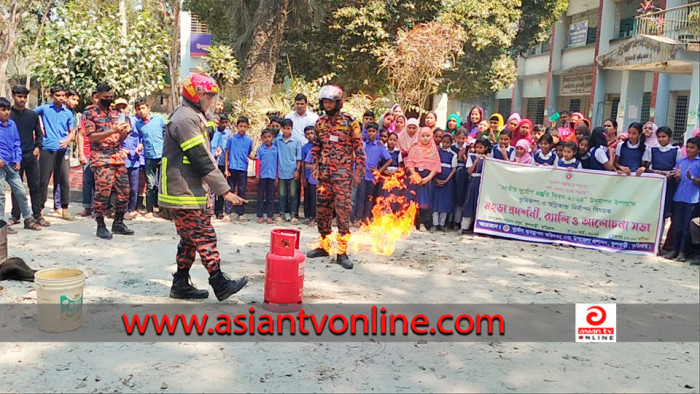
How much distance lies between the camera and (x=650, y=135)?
8617 mm

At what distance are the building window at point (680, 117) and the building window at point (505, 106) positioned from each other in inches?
542

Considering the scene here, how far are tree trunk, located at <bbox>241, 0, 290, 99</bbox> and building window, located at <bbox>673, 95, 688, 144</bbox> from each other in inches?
581

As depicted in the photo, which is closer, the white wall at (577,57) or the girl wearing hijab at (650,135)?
the girl wearing hijab at (650,135)

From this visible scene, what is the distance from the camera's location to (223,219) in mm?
9398

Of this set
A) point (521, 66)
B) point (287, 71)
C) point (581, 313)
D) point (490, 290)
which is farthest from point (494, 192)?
point (521, 66)

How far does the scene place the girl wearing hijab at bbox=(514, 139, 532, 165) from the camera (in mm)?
8961

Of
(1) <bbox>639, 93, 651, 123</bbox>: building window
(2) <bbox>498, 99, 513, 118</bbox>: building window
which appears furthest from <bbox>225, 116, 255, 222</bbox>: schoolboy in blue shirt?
(2) <bbox>498, 99, 513, 118</bbox>: building window

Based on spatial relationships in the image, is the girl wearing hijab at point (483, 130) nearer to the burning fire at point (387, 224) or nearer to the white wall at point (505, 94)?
the burning fire at point (387, 224)

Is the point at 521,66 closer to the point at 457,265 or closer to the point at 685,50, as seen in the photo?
the point at 685,50

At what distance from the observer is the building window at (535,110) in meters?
31.7

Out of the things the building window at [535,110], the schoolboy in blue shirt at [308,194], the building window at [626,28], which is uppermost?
the building window at [626,28]

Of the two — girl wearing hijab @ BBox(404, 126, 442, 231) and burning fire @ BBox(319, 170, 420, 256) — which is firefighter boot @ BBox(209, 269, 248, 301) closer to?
burning fire @ BBox(319, 170, 420, 256)

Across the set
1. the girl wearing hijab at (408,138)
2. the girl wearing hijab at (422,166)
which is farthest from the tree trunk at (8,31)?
the girl wearing hijab at (422,166)

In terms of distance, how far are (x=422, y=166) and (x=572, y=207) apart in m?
2.26
